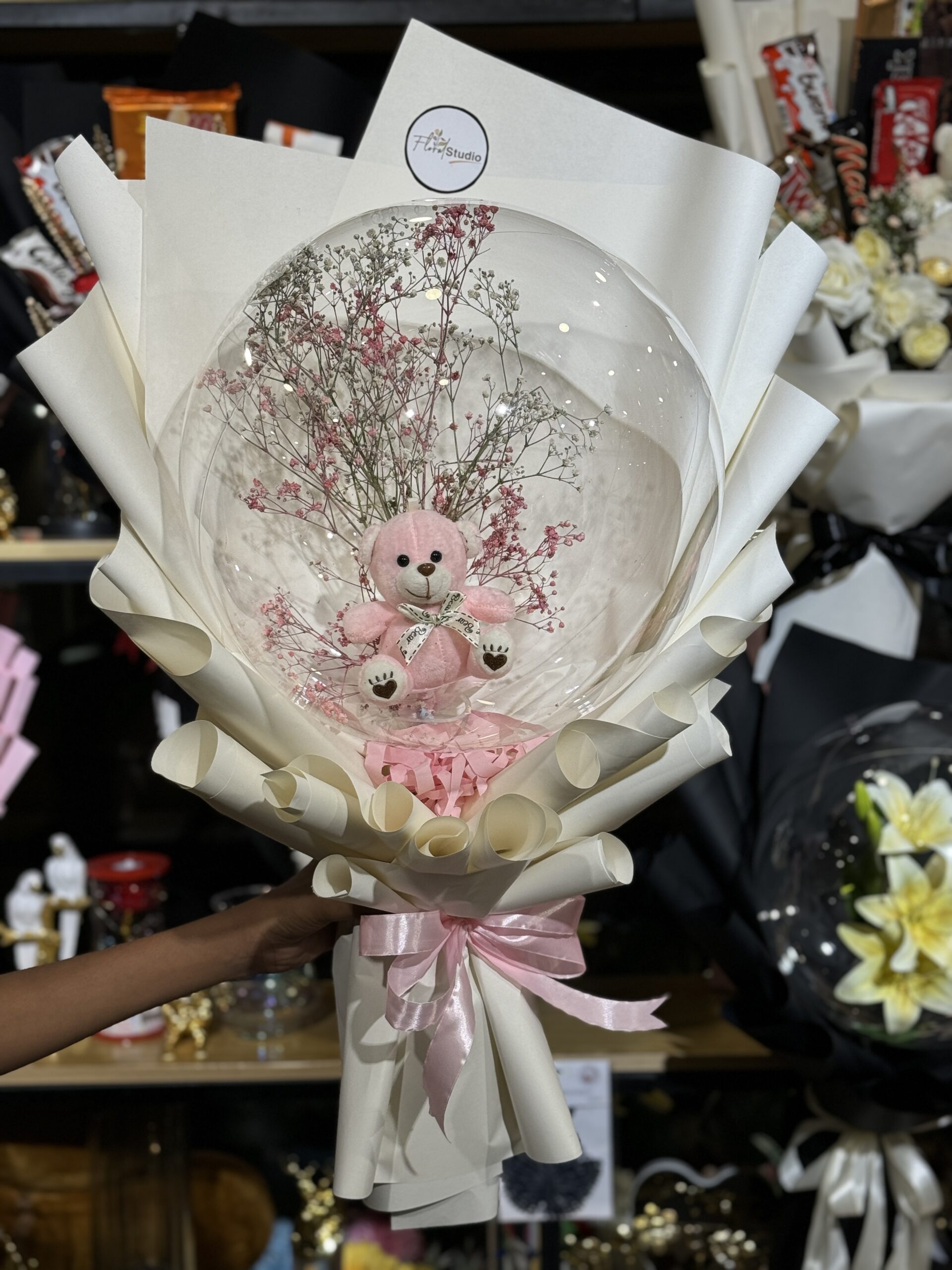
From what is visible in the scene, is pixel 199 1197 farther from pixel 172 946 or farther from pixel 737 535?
pixel 737 535

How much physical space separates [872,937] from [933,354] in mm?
637

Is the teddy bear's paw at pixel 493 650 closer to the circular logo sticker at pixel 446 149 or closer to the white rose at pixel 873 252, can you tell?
the circular logo sticker at pixel 446 149

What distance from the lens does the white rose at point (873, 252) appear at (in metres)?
1.31

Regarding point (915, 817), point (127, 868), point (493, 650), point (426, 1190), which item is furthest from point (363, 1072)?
point (127, 868)

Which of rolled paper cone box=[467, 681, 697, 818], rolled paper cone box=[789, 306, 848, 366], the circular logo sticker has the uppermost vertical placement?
the circular logo sticker

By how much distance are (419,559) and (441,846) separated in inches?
6.5

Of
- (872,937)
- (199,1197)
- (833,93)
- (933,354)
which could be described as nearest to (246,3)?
(833,93)

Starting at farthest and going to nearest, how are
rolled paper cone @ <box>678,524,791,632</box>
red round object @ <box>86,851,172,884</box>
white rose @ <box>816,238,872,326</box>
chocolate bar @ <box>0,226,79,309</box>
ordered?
red round object @ <box>86,851,172,884</box> → chocolate bar @ <box>0,226,79,309</box> → white rose @ <box>816,238,872,326</box> → rolled paper cone @ <box>678,524,791,632</box>

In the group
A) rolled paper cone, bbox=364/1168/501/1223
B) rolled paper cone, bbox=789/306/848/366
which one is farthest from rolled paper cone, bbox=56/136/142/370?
rolled paper cone, bbox=789/306/848/366

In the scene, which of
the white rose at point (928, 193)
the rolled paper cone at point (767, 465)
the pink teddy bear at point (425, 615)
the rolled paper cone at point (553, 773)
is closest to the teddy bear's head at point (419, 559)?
the pink teddy bear at point (425, 615)

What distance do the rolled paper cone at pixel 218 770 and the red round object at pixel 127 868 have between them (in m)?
0.91

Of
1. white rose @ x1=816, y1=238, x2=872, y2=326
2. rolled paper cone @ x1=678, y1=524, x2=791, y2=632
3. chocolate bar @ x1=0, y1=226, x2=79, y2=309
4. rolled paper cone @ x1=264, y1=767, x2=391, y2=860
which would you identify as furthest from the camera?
chocolate bar @ x1=0, y1=226, x2=79, y2=309

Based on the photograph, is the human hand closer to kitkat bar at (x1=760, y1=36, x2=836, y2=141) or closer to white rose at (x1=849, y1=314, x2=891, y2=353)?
white rose at (x1=849, y1=314, x2=891, y2=353)

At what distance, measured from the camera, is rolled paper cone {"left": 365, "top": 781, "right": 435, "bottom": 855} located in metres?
0.68
